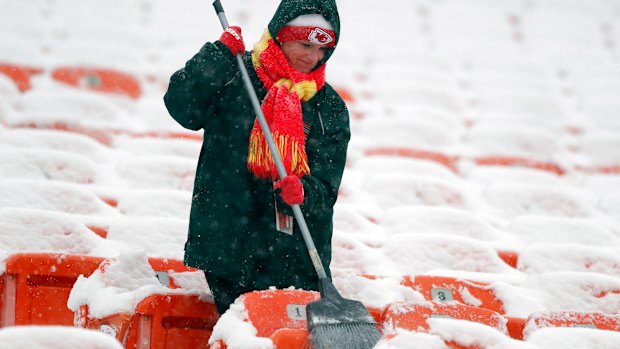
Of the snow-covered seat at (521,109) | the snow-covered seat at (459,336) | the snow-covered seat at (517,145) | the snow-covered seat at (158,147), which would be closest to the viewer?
the snow-covered seat at (459,336)

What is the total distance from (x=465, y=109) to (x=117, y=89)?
2.87 metres

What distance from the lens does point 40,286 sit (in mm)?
2332

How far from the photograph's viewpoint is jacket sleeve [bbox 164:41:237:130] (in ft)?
7.18

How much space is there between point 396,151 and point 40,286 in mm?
Answer: 3071

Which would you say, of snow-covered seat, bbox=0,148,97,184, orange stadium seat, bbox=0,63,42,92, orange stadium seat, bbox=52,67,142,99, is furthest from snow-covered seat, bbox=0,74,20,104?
snow-covered seat, bbox=0,148,97,184

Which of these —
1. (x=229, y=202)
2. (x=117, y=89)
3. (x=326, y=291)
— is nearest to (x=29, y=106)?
(x=117, y=89)

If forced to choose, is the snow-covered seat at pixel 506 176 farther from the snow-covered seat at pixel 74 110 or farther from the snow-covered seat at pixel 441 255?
the snow-covered seat at pixel 74 110

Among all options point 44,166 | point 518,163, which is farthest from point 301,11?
point 518,163

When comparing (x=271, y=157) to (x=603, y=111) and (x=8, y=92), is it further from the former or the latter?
(x=603, y=111)

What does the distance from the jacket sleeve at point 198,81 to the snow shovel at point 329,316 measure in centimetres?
8

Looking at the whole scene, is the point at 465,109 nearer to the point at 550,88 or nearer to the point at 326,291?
the point at 550,88

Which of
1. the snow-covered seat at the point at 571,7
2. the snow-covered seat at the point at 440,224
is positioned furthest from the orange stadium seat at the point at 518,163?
the snow-covered seat at the point at 571,7

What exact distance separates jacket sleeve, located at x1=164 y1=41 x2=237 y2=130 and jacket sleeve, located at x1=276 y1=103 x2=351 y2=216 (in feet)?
1.12

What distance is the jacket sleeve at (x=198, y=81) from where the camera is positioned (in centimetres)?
219
